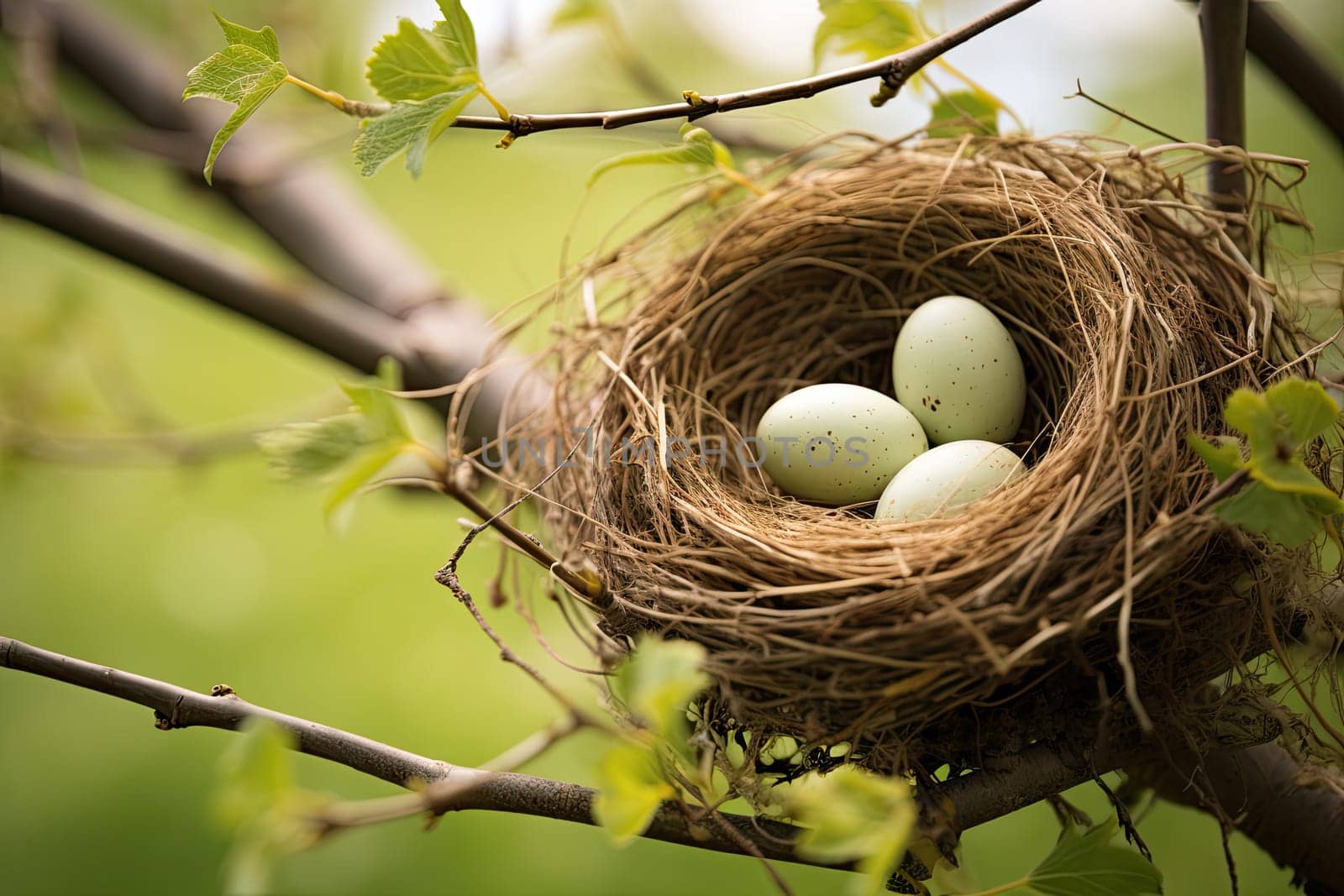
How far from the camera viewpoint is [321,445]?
1.33 ft

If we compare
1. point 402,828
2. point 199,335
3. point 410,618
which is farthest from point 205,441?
point 199,335

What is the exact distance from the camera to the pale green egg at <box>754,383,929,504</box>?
764 millimetres

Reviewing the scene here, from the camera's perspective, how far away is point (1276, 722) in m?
0.56

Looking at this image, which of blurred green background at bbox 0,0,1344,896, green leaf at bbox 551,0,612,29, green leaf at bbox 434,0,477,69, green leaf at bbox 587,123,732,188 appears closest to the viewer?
green leaf at bbox 434,0,477,69

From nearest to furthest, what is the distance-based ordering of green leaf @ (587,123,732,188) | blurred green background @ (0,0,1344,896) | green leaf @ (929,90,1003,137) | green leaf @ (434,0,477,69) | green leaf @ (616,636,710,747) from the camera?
green leaf @ (616,636,710,747) → green leaf @ (434,0,477,69) → green leaf @ (587,123,732,188) → green leaf @ (929,90,1003,137) → blurred green background @ (0,0,1344,896)

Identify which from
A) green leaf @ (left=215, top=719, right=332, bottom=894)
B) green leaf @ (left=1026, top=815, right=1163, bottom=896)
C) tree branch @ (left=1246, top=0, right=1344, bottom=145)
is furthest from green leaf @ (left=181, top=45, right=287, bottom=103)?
tree branch @ (left=1246, top=0, right=1344, bottom=145)

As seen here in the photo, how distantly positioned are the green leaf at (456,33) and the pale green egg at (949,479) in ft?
1.42

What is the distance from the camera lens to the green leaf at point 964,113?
757mm

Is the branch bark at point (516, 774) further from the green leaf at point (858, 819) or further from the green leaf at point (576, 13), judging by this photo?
the green leaf at point (576, 13)

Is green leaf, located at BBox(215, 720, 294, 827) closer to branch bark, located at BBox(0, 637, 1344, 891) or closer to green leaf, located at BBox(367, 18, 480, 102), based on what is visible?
branch bark, located at BBox(0, 637, 1344, 891)

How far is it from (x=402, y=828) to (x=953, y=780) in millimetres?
891

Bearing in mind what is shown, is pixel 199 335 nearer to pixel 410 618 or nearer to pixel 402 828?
pixel 410 618

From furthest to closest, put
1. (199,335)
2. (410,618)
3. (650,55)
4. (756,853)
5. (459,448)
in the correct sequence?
1. (199,335)
2. (650,55)
3. (410,618)
4. (459,448)
5. (756,853)

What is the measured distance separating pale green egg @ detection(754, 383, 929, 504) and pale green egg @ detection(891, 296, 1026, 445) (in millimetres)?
29
